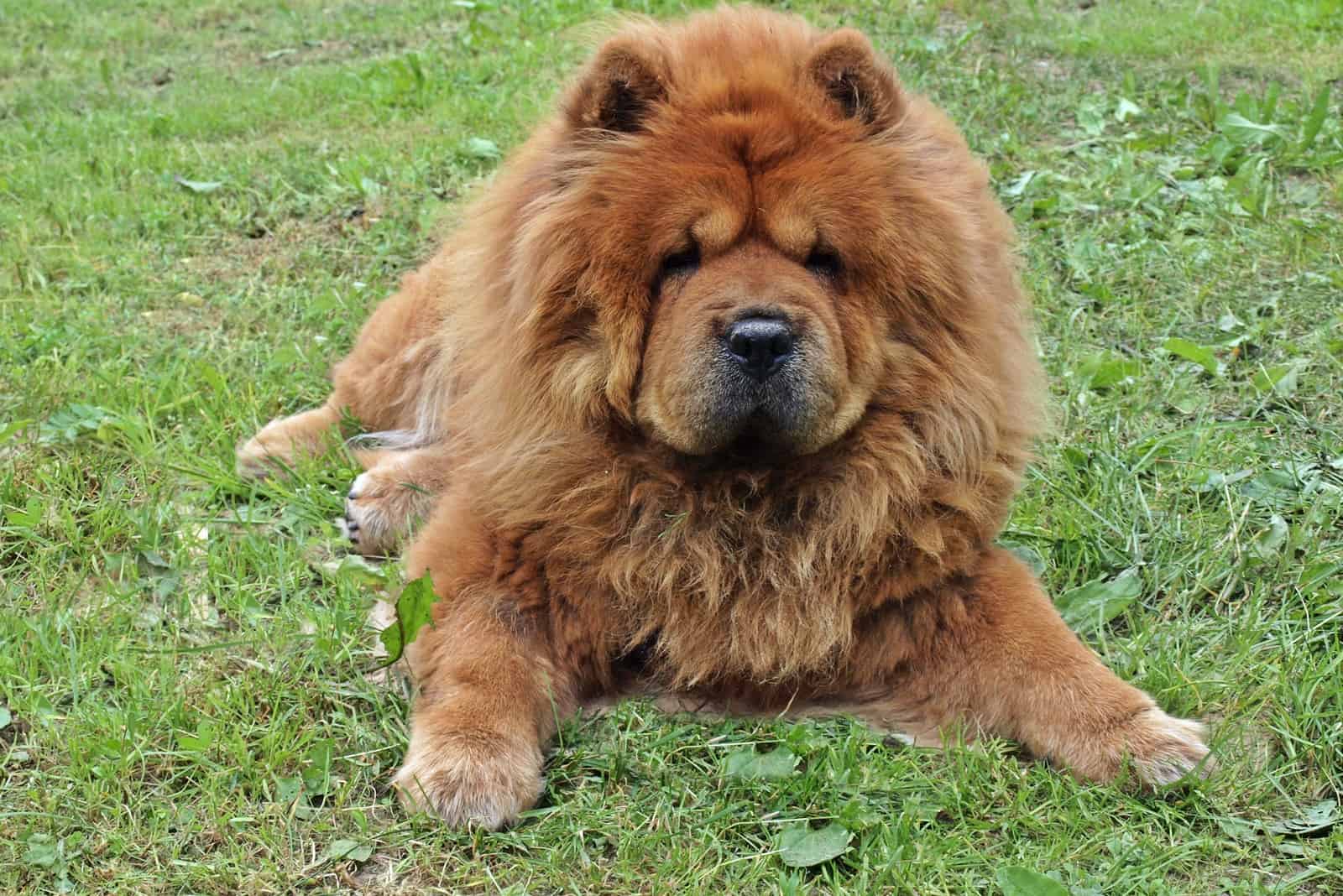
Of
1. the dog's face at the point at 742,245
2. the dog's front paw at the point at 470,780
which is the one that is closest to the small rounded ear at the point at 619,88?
the dog's face at the point at 742,245

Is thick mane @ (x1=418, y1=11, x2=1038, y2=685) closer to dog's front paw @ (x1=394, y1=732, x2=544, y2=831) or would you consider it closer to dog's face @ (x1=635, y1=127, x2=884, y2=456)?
dog's face @ (x1=635, y1=127, x2=884, y2=456)

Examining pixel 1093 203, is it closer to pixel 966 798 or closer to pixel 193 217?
pixel 966 798

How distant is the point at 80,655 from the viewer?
2.96 m

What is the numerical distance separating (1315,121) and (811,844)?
4.08 metres

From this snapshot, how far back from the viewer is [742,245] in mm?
2754

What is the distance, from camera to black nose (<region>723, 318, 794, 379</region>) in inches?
102

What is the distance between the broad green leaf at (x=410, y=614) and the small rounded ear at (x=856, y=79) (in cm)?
139

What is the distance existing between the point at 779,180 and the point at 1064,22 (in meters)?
5.12

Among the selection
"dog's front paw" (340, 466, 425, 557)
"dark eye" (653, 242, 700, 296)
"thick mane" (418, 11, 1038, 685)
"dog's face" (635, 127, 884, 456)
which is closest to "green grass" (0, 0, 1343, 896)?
"dog's front paw" (340, 466, 425, 557)

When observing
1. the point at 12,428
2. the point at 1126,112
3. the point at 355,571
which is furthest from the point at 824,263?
the point at 1126,112

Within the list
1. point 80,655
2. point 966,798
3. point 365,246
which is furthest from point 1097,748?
point 365,246

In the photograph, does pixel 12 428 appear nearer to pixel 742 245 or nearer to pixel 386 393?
pixel 386 393

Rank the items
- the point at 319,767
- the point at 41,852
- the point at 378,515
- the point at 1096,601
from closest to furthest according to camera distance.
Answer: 1. the point at 41,852
2. the point at 319,767
3. the point at 1096,601
4. the point at 378,515

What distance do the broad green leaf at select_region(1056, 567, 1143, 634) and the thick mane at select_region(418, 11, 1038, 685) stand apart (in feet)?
1.33
